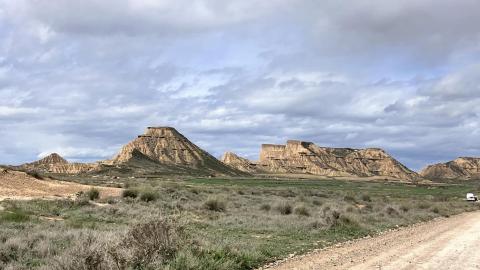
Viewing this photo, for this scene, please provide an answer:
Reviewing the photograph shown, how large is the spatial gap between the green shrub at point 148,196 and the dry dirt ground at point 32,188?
4.88 meters

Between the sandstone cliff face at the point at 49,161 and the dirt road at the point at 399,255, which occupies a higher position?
the sandstone cliff face at the point at 49,161

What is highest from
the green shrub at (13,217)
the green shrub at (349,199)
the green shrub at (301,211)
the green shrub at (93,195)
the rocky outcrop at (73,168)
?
the rocky outcrop at (73,168)

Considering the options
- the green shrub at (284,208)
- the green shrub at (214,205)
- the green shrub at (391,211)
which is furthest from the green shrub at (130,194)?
the green shrub at (391,211)

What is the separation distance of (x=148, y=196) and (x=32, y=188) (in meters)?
13.9

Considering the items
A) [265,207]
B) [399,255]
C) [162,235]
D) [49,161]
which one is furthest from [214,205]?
[49,161]

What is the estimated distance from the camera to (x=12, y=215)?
22031mm

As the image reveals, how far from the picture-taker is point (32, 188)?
45219mm

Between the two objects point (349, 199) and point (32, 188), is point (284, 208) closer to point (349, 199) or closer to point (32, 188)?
point (349, 199)

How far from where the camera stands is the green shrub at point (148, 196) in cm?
3688

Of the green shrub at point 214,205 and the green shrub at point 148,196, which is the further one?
the green shrub at point 148,196

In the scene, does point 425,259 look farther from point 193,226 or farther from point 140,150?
point 140,150

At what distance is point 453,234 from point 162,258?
52.1 ft

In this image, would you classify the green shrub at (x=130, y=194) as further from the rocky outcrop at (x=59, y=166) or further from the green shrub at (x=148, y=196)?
the rocky outcrop at (x=59, y=166)

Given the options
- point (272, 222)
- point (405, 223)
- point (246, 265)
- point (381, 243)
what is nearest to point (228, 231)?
point (272, 222)
